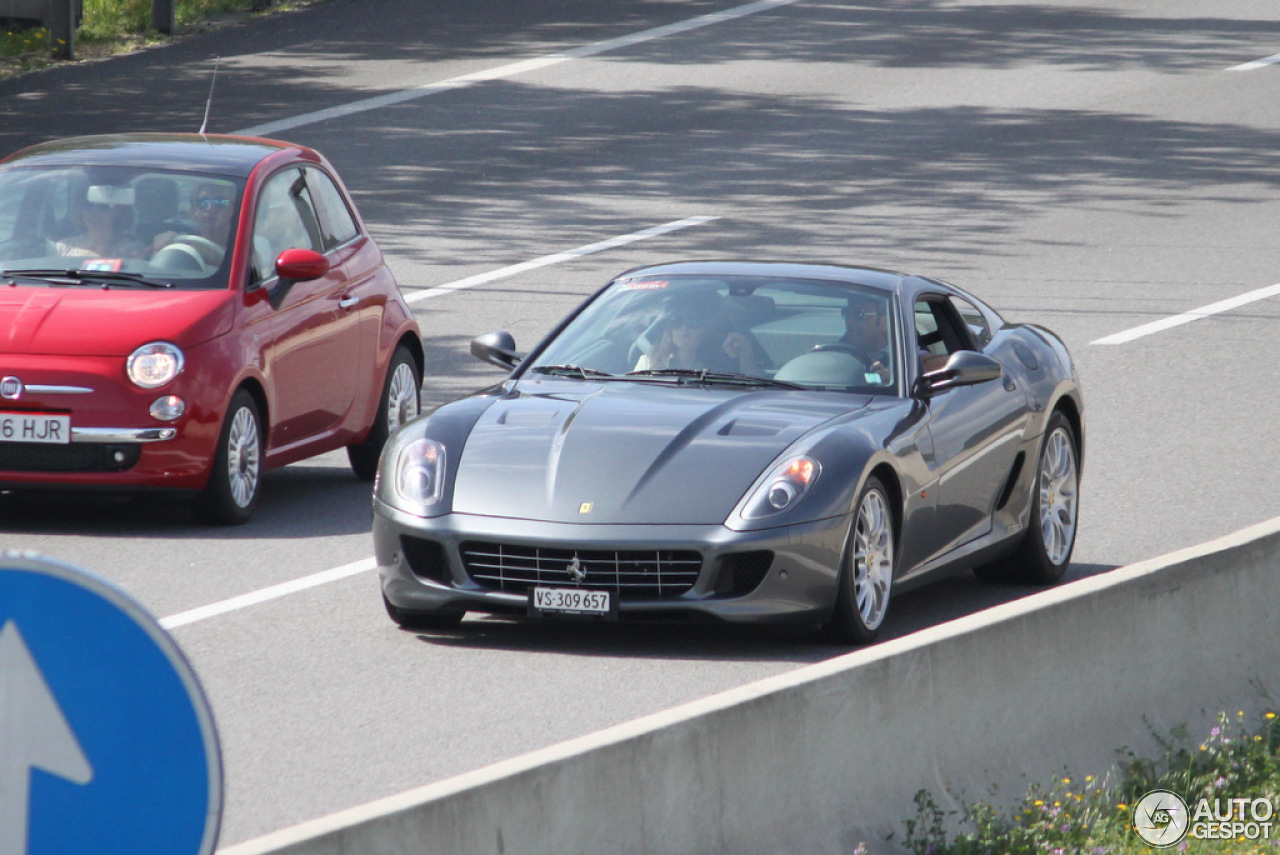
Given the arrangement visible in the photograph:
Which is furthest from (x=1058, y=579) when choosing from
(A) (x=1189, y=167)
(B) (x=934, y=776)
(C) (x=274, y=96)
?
(C) (x=274, y=96)

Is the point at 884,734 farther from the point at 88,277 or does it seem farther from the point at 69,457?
the point at 88,277

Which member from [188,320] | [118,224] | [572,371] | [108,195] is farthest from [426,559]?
[108,195]

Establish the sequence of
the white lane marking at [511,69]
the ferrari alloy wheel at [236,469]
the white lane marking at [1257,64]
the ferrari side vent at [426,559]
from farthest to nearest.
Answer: the white lane marking at [1257,64], the white lane marking at [511,69], the ferrari alloy wheel at [236,469], the ferrari side vent at [426,559]

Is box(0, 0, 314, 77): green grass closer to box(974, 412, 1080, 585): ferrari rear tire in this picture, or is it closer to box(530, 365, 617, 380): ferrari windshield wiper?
box(530, 365, 617, 380): ferrari windshield wiper

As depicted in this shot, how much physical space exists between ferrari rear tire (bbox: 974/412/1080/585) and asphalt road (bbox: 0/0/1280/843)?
0.42 ft

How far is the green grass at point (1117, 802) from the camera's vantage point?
608cm

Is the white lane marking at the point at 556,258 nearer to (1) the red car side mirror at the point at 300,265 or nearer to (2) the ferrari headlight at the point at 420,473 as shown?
(1) the red car side mirror at the point at 300,265

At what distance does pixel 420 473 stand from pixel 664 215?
11.8m

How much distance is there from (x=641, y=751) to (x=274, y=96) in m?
19.9

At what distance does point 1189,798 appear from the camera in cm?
696

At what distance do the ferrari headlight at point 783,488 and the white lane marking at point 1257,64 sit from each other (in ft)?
68.1

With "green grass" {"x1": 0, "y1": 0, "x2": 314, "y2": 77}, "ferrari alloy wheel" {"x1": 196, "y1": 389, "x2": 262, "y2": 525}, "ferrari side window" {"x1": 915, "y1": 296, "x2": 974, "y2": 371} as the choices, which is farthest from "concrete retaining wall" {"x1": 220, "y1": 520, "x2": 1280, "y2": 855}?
"green grass" {"x1": 0, "y1": 0, "x2": 314, "y2": 77}

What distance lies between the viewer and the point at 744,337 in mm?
8891

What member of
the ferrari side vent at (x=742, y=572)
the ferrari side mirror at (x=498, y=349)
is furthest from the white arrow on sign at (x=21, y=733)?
the ferrari side mirror at (x=498, y=349)
